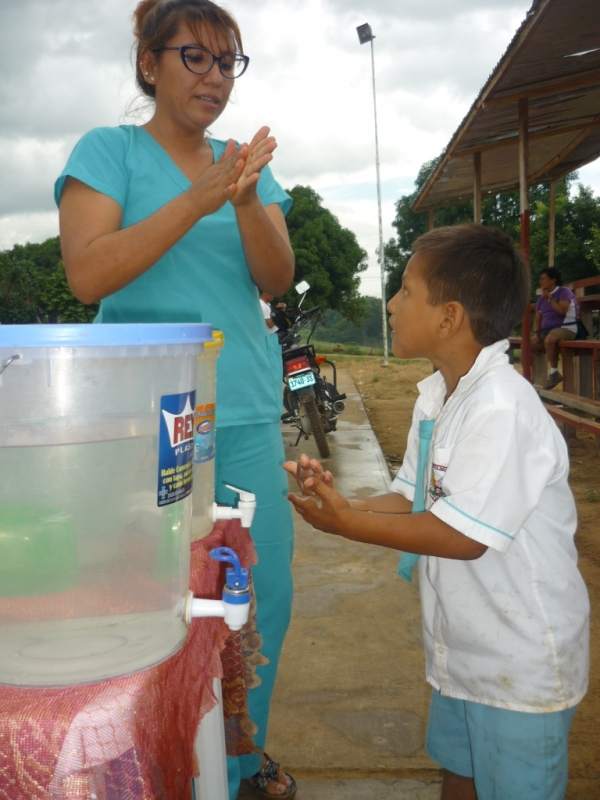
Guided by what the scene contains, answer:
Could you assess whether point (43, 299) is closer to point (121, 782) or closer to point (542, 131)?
point (542, 131)

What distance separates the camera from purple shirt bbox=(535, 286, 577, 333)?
7309 mm

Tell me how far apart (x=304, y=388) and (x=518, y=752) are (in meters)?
4.68

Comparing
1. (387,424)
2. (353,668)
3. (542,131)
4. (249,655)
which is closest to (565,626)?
(249,655)

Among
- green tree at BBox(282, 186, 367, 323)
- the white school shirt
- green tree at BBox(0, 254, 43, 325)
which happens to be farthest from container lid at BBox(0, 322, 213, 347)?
green tree at BBox(0, 254, 43, 325)

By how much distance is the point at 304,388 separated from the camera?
19.7ft

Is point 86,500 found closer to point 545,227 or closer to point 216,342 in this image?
point 216,342

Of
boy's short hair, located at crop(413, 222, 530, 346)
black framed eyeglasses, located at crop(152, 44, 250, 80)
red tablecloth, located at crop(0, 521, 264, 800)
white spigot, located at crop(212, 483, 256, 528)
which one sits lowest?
red tablecloth, located at crop(0, 521, 264, 800)

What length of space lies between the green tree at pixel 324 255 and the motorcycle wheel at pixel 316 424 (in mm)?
19665

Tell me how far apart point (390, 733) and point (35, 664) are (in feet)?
6.17

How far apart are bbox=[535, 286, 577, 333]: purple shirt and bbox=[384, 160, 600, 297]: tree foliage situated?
48.6 ft

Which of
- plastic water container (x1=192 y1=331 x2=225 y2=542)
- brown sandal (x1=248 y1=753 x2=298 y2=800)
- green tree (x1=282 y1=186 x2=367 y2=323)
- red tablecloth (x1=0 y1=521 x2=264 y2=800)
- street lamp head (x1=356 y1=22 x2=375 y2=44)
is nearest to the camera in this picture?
red tablecloth (x1=0 y1=521 x2=264 y2=800)

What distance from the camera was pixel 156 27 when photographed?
1487 millimetres

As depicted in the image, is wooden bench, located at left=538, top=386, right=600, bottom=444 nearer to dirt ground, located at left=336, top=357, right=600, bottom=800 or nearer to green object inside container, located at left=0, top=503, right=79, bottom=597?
dirt ground, located at left=336, top=357, right=600, bottom=800

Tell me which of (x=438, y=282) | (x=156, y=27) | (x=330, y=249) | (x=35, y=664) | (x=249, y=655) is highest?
(x=330, y=249)
